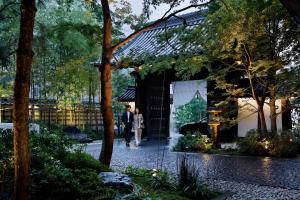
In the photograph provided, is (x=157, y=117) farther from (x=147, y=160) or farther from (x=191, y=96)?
(x=147, y=160)

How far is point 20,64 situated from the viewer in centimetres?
344

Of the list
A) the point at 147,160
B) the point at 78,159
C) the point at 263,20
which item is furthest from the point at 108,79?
the point at 263,20

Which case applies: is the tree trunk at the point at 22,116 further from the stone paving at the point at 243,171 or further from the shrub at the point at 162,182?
the stone paving at the point at 243,171

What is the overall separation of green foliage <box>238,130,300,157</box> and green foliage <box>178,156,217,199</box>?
6.12 metres

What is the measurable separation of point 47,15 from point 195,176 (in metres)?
17.3

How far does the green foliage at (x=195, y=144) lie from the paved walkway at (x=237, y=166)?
0.77 metres

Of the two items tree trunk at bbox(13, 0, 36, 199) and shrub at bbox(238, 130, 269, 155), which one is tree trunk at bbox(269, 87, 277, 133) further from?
tree trunk at bbox(13, 0, 36, 199)

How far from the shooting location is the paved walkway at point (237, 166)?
288 inches

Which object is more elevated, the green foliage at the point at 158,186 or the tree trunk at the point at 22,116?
the tree trunk at the point at 22,116

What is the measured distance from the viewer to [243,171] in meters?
8.45

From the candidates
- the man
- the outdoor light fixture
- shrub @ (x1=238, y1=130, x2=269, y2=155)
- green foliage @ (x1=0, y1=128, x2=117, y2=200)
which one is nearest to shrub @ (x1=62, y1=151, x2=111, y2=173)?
green foliage @ (x1=0, y1=128, x2=117, y2=200)

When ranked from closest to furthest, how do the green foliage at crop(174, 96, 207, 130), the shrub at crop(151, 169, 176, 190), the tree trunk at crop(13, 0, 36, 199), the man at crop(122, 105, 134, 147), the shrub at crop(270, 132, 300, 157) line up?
the tree trunk at crop(13, 0, 36, 199) → the shrub at crop(151, 169, 176, 190) → the shrub at crop(270, 132, 300, 157) → the man at crop(122, 105, 134, 147) → the green foliage at crop(174, 96, 207, 130)

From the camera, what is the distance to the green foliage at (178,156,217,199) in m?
5.42

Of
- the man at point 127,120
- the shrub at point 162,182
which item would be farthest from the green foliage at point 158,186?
the man at point 127,120
